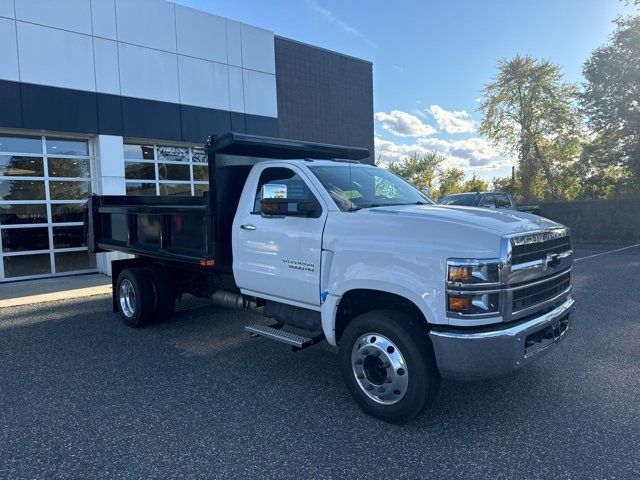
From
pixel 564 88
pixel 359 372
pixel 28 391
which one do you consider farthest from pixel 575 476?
pixel 564 88

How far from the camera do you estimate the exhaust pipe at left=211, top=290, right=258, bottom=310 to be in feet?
18.1

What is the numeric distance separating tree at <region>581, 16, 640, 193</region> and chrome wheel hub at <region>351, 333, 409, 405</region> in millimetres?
21058

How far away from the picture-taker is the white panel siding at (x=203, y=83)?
1296 centimetres

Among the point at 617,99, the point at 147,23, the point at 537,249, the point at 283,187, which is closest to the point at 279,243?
the point at 283,187

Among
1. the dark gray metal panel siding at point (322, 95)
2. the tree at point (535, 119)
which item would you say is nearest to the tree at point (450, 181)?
the tree at point (535, 119)

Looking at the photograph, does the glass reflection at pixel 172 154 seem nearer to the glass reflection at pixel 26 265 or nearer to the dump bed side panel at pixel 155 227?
the glass reflection at pixel 26 265

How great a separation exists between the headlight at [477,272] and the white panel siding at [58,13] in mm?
11627

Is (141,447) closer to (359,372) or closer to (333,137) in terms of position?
(359,372)

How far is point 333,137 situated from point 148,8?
7.70m

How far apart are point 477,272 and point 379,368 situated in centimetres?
117

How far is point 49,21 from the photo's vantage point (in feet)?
35.2

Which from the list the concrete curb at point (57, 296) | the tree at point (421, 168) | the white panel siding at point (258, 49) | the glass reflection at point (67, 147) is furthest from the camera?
the tree at point (421, 168)

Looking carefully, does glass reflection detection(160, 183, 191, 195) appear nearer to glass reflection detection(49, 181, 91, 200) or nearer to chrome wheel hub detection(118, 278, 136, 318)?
glass reflection detection(49, 181, 91, 200)

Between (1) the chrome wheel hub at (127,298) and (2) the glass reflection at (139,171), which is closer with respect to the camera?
(1) the chrome wheel hub at (127,298)
